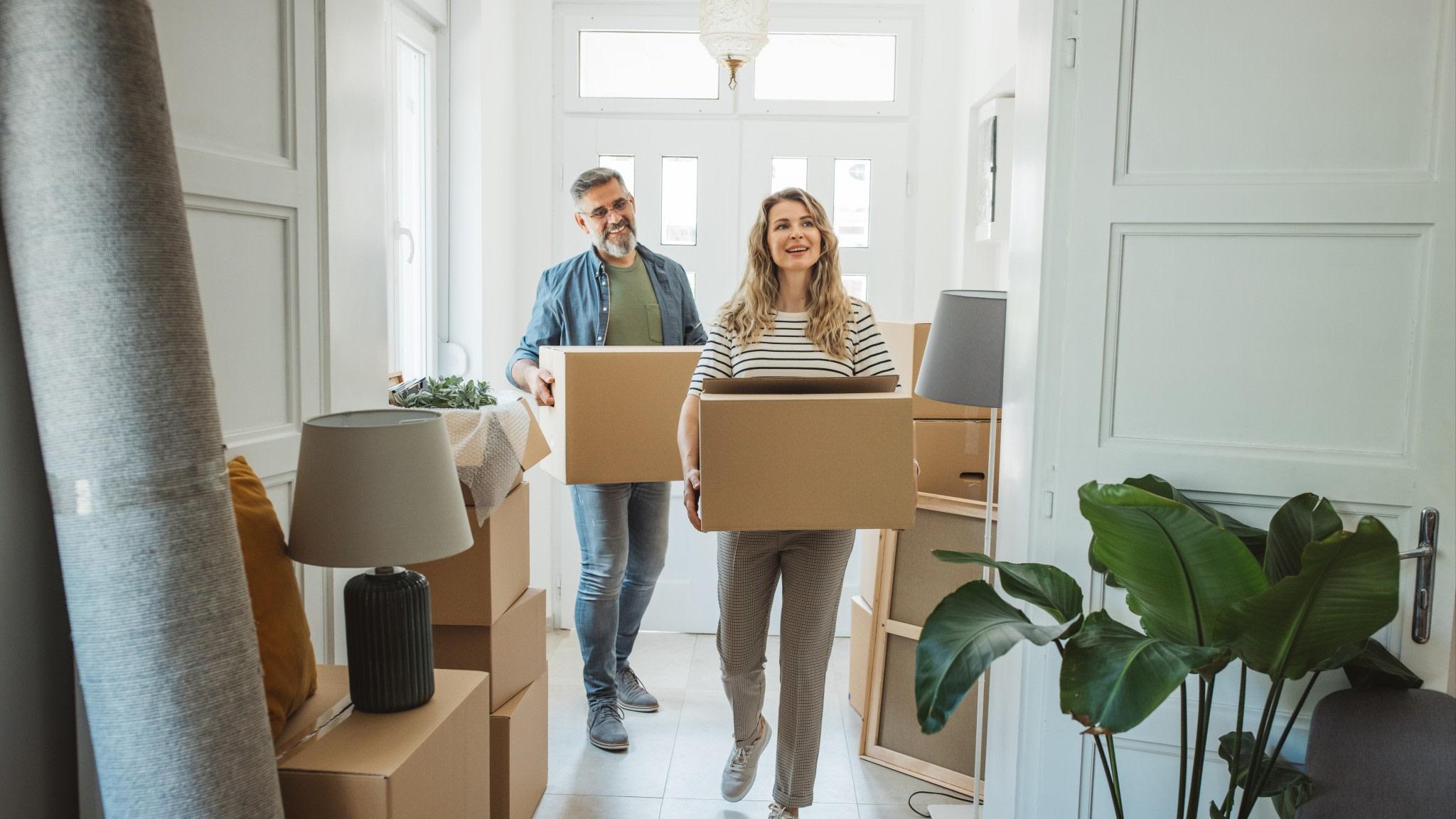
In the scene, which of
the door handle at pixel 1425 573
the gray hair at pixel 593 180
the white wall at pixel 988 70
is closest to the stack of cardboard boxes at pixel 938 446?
the white wall at pixel 988 70

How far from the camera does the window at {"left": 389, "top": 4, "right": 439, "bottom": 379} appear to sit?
3234 millimetres

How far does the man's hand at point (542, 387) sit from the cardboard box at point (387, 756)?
1055 millimetres

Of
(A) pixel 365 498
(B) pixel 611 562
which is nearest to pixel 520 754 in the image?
(B) pixel 611 562

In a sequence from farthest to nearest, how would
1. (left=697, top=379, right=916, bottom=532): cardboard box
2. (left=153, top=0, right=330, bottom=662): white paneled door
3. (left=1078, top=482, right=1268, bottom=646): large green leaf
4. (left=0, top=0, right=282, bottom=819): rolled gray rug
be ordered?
1. (left=697, top=379, right=916, bottom=532): cardboard box
2. (left=153, top=0, right=330, bottom=662): white paneled door
3. (left=1078, top=482, right=1268, bottom=646): large green leaf
4. (left=0, top=0, right=282, bottom=819): rolled gray rug

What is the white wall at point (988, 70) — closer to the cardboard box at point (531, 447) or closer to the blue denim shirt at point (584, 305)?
the blue denim shirt at point (584, 305)

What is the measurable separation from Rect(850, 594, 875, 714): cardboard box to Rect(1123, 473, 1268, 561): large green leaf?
1.41 metres

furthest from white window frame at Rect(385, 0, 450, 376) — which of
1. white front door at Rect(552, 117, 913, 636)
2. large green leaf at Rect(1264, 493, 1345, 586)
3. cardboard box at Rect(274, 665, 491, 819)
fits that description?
large green leaf at Rect(1264, 493, 1345, 586)

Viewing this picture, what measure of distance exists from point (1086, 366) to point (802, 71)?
2538mm

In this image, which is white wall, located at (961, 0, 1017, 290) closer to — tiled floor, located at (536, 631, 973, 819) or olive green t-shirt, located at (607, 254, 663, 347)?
olive green t-shirt, located at (607, 254, 663, 347)

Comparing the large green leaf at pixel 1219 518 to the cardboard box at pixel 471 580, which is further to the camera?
the cardboard box at pixel 471 580

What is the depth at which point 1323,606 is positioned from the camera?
1464mm

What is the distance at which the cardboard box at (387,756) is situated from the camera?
1.43m

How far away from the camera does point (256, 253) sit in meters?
1.80

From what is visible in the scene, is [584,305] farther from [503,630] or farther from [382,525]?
[382,525]
